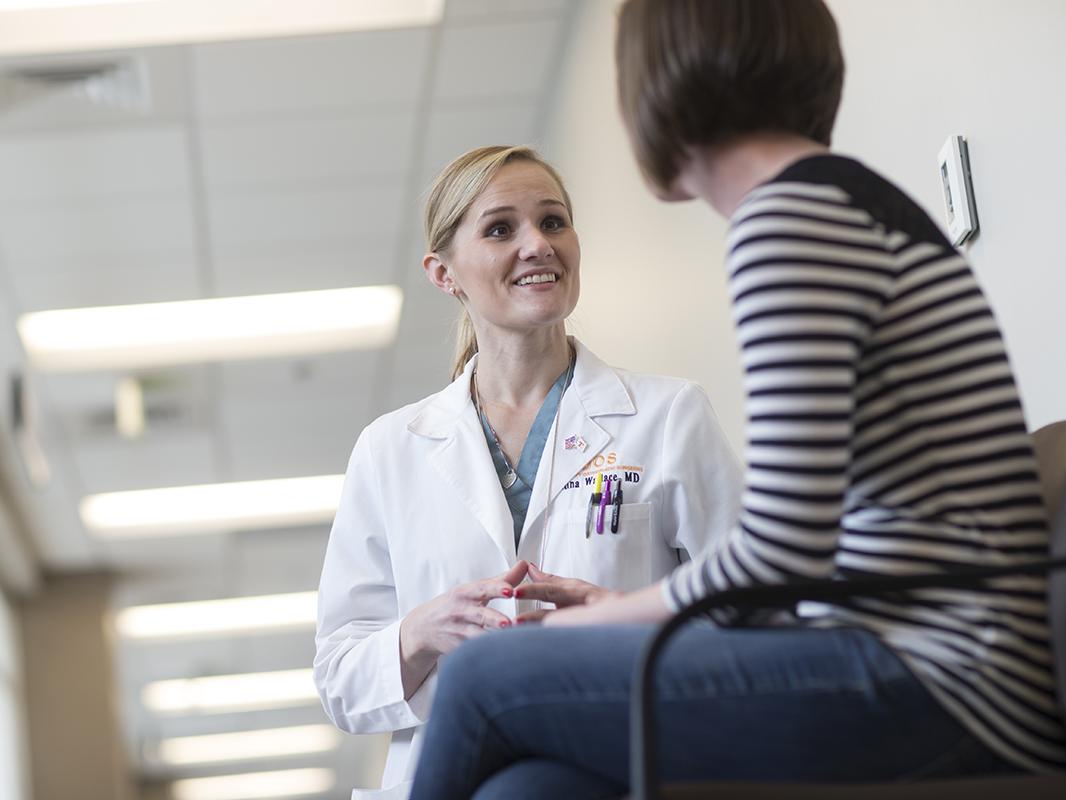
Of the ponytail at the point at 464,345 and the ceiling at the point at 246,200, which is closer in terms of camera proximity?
the ponytail at the point at 464,345

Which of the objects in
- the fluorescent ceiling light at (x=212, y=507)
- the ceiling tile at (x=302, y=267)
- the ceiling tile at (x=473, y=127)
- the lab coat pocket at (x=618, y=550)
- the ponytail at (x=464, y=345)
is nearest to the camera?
the lab coat pocket at (x=618, y=550)

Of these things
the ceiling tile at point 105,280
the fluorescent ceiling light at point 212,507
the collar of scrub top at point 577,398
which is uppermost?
the ceiling tile at point 105,280

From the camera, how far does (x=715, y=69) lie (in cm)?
126

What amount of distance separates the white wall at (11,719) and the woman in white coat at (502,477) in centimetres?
802

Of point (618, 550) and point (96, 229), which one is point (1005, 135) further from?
point (96, 229)

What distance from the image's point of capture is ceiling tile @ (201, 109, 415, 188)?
16.5 ft

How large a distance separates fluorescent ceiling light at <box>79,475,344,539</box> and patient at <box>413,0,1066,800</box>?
7.68m

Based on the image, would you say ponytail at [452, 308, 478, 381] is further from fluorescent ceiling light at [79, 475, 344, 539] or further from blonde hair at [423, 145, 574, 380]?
fluorescent ceiling light at [79, 475, 344, 539]

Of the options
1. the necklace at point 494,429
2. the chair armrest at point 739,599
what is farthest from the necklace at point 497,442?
the chair armrest at point 739,599

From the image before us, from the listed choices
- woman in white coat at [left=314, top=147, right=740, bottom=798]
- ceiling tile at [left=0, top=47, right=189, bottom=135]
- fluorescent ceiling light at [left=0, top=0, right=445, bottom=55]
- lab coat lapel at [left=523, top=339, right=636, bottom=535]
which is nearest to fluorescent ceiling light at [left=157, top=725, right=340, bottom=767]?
ceiling tile at [left=0, top=47, right=189, bottom=135]

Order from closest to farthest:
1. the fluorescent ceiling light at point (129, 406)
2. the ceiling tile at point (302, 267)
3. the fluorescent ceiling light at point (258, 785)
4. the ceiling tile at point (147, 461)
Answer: the ceiling tile at point (302, 267)
the fluorescent ceiling light at point (129, 406)
the ceiling tile at point (147, 461)
the fluorescent ceiling light at point (258, 785)

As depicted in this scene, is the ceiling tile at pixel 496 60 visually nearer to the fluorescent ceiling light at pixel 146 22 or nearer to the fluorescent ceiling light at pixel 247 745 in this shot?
the fluorescent ceiling light at pixel 146 22

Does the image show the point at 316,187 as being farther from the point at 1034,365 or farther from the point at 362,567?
the point at 1034,365

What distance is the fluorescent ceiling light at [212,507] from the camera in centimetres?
889
